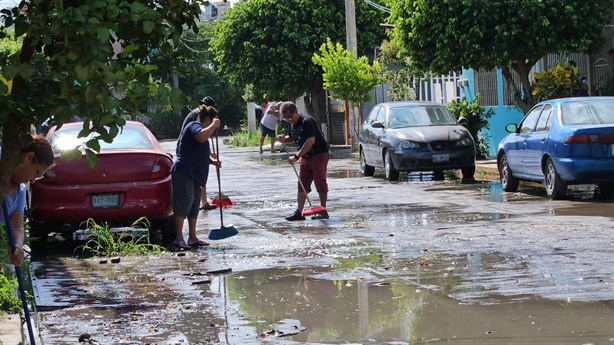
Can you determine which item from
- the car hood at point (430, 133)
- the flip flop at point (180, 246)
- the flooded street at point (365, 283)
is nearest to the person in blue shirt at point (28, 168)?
the flooded street at point (365, 283)

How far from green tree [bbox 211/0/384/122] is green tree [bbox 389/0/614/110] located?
48.3 ft

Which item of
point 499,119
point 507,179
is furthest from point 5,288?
point 499,119

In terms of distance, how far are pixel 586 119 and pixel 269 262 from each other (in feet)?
23.8

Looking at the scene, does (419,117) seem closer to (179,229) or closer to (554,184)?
(554,184)

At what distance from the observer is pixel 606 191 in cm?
1809

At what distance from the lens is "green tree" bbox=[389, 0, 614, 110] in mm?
24203

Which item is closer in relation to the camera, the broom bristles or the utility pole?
the broom bristles

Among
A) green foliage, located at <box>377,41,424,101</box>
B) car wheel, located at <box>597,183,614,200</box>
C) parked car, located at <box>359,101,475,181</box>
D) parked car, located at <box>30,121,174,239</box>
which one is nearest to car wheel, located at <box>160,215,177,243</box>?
parked car, located at <box>30,121,174,239</box>

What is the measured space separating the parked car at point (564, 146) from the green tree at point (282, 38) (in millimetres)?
21334

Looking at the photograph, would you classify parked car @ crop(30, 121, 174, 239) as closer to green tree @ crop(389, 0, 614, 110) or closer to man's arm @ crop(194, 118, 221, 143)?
man's arm @ crop(194, 118, 221, 143)

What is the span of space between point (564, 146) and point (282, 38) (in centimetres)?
2419

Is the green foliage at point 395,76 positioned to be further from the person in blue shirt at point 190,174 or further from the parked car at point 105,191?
the parked car at point 105,191

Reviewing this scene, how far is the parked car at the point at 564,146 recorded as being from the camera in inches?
653

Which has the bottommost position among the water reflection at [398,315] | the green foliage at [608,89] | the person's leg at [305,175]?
the water reflection at [398,315]
